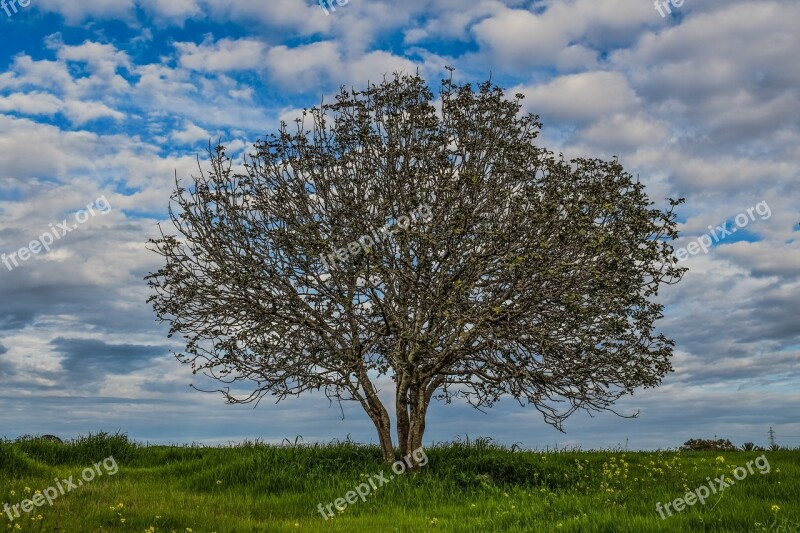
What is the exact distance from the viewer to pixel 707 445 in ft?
92.9

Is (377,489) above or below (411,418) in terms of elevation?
below

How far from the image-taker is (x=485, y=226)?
18.4 m

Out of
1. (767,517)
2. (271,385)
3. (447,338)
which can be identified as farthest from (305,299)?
(767,517)

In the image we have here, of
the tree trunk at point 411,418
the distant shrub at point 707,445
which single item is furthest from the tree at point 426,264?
the distant shrub at point 707,445

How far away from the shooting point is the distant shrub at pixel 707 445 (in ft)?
90.2

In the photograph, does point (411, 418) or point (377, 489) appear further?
point (411, 418)

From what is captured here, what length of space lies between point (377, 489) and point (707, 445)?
643 inches

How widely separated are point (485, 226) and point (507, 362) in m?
3.65

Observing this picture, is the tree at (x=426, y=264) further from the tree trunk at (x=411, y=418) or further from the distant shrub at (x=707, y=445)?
the distant shrub at (x=707, y=445)

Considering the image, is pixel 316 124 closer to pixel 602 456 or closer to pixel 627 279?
pixel 627 279

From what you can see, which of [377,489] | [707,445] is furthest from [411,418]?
[707,445]

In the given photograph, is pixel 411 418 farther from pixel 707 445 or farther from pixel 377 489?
pixel 707 445

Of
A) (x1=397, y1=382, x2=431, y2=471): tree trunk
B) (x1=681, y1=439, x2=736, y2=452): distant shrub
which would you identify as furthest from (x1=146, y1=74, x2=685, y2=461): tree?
(x1=681, y1=439, x2=736, y2=452): distant shrub

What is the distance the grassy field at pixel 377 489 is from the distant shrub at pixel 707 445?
334 cm
